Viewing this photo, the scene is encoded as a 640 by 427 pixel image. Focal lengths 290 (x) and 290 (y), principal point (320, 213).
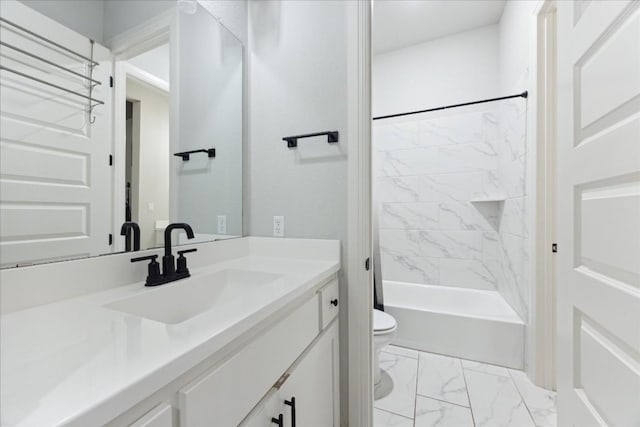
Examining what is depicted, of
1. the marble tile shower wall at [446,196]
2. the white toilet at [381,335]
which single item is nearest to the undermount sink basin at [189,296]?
the white toilet at [381,335]

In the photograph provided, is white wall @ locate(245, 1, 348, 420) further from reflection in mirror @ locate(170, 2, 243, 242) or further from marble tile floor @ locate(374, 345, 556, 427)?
marble tile floor @ locate(374, 345, 556, 427)

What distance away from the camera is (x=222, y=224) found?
135 centimetres

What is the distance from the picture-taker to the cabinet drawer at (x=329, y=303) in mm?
1047

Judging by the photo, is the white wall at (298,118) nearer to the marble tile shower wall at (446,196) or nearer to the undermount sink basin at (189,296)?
the undermount sink basin at (189,296)

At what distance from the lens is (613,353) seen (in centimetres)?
70

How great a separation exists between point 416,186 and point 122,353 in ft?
9.29

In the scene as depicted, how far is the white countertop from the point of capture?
0.33 meters

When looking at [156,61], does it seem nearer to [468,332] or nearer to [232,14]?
[232,14]

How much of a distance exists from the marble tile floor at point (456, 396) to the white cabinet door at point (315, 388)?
552mm

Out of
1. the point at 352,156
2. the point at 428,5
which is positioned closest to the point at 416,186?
the point at 428,5

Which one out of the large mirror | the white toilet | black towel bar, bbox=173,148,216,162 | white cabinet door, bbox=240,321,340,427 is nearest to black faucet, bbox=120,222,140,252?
the large mirror

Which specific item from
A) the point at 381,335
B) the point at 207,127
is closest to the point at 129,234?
the point at 207,127

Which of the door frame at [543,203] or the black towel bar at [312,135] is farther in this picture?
the door frame at [543,203]

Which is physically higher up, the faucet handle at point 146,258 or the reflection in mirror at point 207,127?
the reflection in mirror at point 207,127
